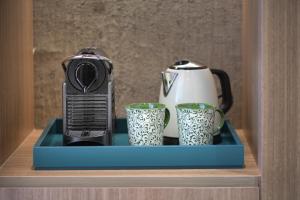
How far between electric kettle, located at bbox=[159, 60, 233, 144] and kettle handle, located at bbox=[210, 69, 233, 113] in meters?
0.05

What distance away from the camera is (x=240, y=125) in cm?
156

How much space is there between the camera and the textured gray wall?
153 cm

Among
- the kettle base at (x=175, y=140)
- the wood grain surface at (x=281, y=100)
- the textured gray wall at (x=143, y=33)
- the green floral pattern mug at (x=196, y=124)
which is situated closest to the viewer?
the wood grain surface at (x=281, y=100)

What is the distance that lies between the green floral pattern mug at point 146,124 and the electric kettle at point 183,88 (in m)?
0.08

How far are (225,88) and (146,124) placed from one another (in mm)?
247

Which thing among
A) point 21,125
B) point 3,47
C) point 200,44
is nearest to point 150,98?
point 200,44

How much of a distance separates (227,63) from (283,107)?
17.9 inches

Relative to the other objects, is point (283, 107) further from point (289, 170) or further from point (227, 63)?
point (227, 63)

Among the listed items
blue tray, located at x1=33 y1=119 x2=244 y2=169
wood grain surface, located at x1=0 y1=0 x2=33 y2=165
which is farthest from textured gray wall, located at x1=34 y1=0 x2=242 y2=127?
blue tray, located at x1=33 y1=119 x2=244 y2=169

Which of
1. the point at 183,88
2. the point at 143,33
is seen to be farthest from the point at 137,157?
the point at 143,33

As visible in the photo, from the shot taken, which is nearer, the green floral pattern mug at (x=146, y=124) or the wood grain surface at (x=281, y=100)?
the wood grain surface at (x=281, y=100)

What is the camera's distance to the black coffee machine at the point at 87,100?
125 cm

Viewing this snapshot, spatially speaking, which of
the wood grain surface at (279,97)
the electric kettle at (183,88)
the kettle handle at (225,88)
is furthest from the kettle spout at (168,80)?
the wood grain surface at (279,97)

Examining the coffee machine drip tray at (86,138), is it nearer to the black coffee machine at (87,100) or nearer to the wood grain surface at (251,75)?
the black coffee machine at (87,100)
